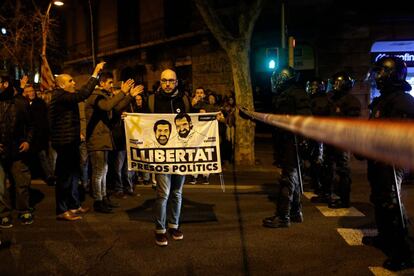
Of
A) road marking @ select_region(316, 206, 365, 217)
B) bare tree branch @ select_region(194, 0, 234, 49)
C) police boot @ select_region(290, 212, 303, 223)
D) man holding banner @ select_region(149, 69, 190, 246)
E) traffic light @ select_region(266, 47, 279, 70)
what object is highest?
bare tree branch @ select_region(194, 0, 234, 49)

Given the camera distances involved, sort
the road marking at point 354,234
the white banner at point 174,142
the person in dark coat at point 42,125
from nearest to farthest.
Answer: the road marking at point 354,234
the white banner at point 174,142
the person in dark coat at point 42,125

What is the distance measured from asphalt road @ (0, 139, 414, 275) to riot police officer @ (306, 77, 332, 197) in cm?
70

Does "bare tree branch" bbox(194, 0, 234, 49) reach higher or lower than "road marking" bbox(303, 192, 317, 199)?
higher

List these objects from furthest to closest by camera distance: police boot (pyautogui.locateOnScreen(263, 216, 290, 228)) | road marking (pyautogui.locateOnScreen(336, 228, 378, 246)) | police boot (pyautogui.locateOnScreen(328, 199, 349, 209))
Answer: police boot (pyautogui.locateOnScreen(328, 199, 349, 209)) < police boot (pyautogui.locateOnScreen(263, 216, 290, 228)) < road marking (pyautogui.locateOnScreen(336, 228, 378, 246))

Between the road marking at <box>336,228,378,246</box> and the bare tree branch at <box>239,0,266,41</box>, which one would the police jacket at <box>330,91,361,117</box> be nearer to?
the road marking at <box>336,228,378,246</box>

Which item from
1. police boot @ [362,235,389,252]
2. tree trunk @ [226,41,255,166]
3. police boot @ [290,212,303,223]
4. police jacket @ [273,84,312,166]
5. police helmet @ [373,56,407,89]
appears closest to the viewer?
police helmet @ [373,56,407,89]

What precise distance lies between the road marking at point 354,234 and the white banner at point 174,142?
173 cm

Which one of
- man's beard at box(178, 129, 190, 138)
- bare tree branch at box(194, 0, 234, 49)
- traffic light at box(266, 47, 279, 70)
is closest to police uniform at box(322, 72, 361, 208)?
man's beard at box(178, 129, 190, 138)

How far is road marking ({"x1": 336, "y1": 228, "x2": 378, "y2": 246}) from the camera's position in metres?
5.12

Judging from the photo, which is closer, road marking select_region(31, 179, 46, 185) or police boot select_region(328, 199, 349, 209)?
police boot select_region(328, 199, 349, 209)

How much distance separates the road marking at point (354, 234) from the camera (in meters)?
5.12

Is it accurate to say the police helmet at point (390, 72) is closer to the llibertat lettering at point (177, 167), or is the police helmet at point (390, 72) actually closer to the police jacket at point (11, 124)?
the llibertat lettering at point (177, 167)

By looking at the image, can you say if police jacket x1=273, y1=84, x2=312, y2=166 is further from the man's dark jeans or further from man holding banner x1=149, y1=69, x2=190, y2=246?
the man's dark jeans

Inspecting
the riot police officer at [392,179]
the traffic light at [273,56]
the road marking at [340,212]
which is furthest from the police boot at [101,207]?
the traffic light at [273,56]
